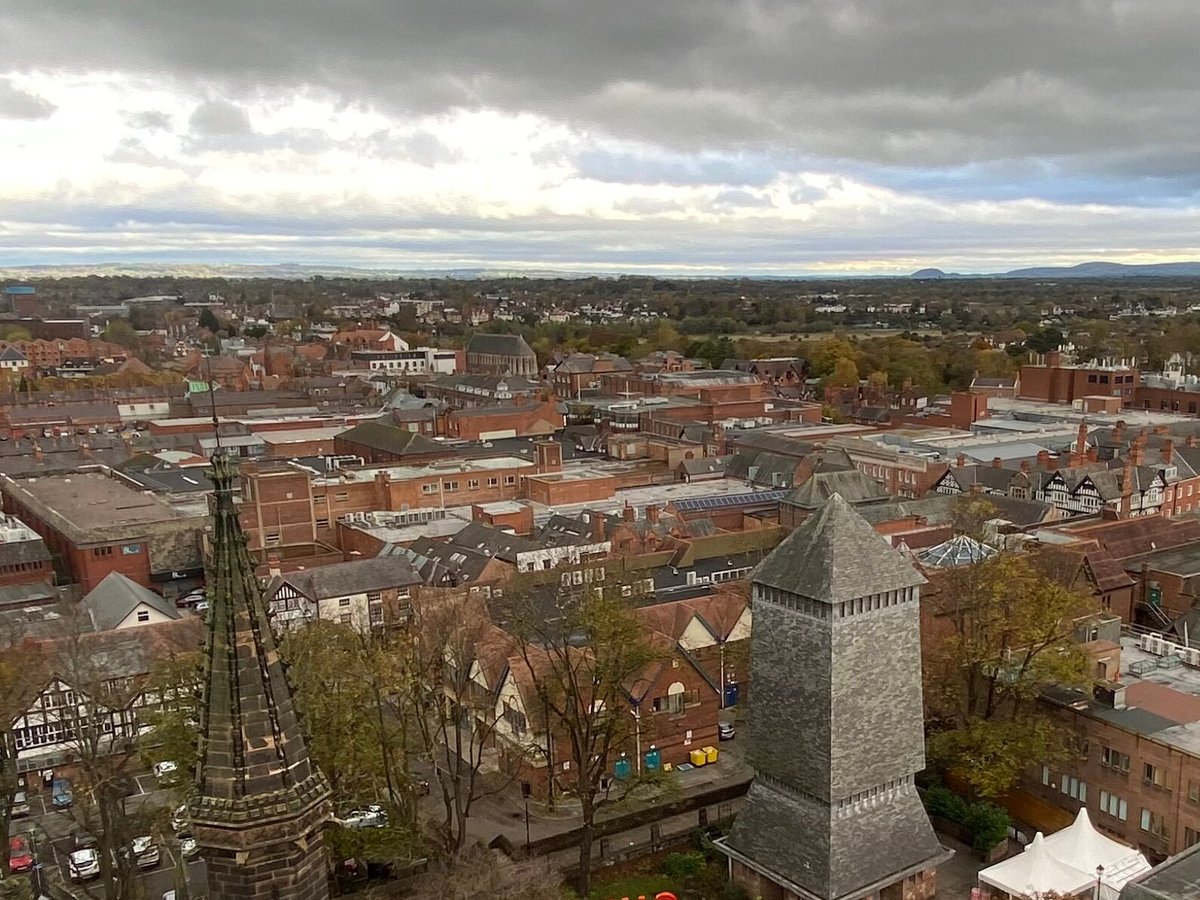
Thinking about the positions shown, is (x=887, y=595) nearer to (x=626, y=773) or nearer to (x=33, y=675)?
(x=626, y=773)

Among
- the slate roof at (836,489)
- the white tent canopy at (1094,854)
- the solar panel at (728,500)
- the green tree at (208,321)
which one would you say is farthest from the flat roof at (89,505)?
the green tree at (208,321)

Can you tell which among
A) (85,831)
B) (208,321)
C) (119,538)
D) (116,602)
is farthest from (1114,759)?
(208,321)

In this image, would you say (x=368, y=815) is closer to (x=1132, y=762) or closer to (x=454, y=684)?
(x=454, y=684)

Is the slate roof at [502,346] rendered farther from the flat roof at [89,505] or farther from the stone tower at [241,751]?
the stone tower at [241,751]

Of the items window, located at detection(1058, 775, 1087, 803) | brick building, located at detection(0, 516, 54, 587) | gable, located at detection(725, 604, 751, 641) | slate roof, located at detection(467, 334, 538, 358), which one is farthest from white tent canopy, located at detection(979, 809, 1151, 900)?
slate roof, located at detection(467, 334, 538, 358)

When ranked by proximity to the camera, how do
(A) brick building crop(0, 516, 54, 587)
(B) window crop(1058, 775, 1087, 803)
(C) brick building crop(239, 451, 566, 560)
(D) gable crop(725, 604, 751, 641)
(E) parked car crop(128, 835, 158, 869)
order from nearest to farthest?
(B) window crop(1058, 775, 1087, 803), (E) parked car crop(128, 835, 158, 869), (D) gable crop(725, 604, 751, 641), (A) brick building crop(0, 516, 54, 587), (C) brick building crop(239, 451, 566, 560)

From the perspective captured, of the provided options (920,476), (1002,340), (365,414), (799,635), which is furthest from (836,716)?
(1002,340)

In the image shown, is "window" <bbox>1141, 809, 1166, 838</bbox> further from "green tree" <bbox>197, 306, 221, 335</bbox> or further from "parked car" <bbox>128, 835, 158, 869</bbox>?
"green tree" <bbox>197, 306, 221, 335</bbox>
